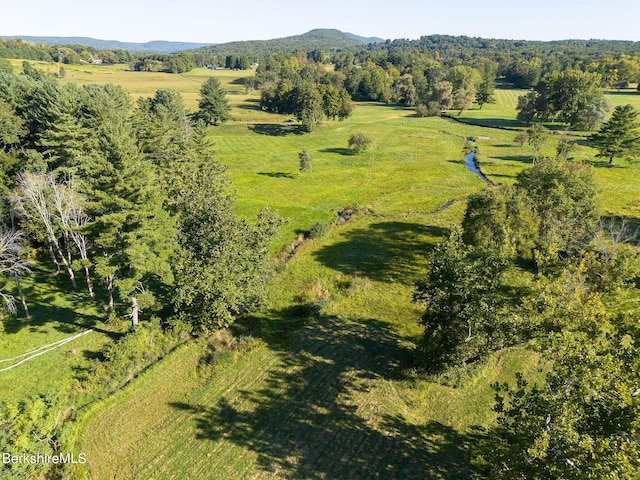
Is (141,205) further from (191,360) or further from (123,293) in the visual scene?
(191,360)

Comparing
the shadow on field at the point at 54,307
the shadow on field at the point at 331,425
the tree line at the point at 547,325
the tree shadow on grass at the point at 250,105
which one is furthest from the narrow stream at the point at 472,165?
the tree shadow on grass at the point at 250,105

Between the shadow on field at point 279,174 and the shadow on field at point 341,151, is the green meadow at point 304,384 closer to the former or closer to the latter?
the shadow on field at point 279,174

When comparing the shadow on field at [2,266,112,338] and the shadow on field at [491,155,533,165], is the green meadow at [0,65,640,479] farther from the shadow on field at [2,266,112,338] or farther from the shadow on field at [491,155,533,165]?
the shadow on field at [491,155,533,165]

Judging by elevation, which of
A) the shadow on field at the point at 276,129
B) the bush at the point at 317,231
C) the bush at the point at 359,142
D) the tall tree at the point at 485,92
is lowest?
the bush at the point at 317,231

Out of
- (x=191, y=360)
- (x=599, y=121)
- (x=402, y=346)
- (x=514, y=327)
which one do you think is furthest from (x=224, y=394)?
(x=599, y=121)

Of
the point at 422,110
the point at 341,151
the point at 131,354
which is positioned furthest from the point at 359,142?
the point at 131,354
